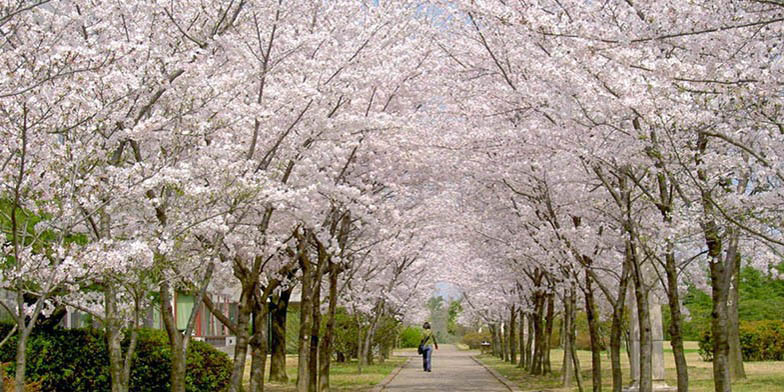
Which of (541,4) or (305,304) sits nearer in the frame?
(541,4)

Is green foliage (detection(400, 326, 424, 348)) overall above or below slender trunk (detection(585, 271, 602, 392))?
below

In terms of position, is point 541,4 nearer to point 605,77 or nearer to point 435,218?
point 605,77

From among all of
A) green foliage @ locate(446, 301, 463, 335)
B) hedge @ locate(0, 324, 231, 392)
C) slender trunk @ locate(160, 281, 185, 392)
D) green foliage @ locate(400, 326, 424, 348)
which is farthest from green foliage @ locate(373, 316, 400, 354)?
green foliage @ locate(446, 301, 463, 335)

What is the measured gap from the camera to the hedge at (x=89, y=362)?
1380 cm

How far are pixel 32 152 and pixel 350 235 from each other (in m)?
13.2

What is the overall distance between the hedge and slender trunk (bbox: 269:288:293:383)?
5754 mm

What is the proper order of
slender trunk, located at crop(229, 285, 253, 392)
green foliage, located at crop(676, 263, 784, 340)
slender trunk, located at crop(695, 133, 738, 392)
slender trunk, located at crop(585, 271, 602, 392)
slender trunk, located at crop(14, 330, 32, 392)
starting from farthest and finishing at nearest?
green foliage, located at crop(676, 263, 784, 340) → slender trunk, located at crop(585, 271, 602, 392) → slender trunk, located at crop(229, 285, 253, 392) → slender trunk, located at crop(695, 133, 738, 392) → slender trunk, located at crop(14, 330, 32, 392)

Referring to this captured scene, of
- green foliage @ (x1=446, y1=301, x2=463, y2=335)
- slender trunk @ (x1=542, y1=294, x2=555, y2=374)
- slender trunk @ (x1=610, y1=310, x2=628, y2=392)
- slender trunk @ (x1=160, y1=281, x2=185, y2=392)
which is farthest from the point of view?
green foliage @ (x1=446, y1=301, x2=463, y2=335)

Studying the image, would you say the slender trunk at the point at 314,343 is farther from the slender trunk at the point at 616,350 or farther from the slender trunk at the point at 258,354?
the slender trunk at the point at 616,350

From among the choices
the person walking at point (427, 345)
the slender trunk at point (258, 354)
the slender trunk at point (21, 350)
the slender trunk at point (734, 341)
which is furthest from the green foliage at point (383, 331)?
the slender trunk at point (21, 350)

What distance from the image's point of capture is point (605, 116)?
11.0 m

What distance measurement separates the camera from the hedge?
13.8m

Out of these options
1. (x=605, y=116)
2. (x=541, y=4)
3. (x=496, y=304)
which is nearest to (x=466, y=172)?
(x=541, y=4)

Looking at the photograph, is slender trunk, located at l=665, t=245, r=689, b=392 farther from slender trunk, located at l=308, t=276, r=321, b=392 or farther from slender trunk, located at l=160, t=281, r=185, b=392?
slender trunk, located at l=308, t=276, r=321, b=392
